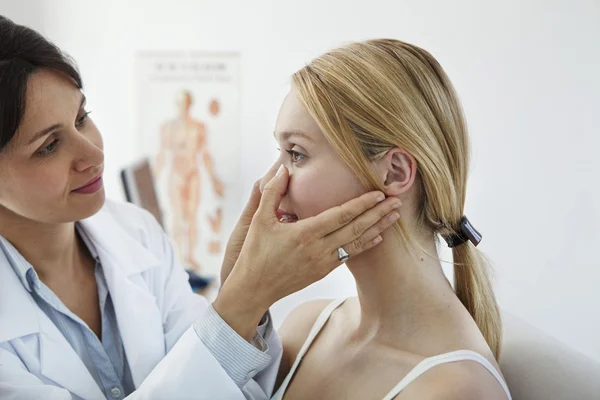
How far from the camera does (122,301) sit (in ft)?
4.75

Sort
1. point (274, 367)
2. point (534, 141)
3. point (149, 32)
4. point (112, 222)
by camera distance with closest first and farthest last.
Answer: point (274, 367), point (112, 222), point (534, 141), point (149, 32)

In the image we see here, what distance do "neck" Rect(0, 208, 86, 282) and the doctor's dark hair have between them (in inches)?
7.7

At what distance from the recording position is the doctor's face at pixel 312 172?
1171 mm

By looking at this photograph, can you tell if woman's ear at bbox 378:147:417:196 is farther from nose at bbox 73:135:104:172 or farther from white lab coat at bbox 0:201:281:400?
nose at bbox 73:135:104:172

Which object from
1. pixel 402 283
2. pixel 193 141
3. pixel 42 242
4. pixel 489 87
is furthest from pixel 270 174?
pixel 193 141

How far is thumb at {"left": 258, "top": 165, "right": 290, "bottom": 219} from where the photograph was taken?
3.71ft

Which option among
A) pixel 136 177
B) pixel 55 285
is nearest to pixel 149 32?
pixel 136 177

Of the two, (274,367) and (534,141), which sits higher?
(534,141)

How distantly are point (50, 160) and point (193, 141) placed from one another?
7.99 ft

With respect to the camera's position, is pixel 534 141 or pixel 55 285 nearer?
pixel 55 285

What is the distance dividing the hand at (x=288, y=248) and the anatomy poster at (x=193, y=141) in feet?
8.59

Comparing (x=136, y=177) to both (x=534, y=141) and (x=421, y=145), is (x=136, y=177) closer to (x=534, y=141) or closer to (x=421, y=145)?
(x=421, y=145)

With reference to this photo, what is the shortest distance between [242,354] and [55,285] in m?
0.51

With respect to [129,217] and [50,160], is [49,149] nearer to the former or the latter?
[50,160]
